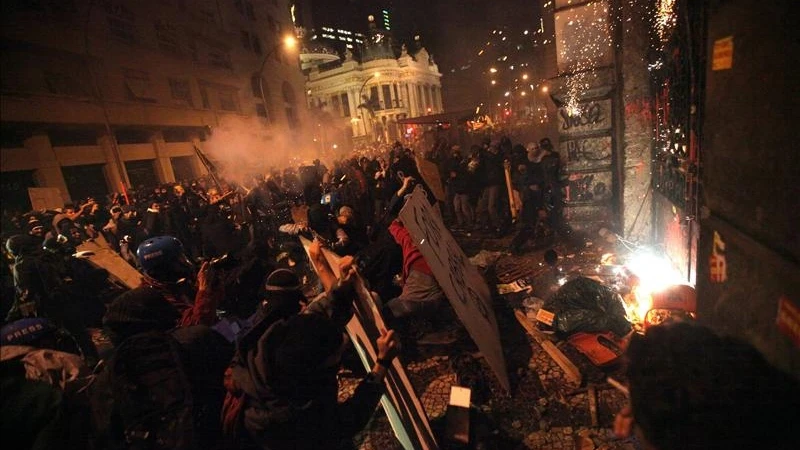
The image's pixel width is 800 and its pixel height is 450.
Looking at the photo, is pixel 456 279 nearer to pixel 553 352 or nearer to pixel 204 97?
pixel 553 352

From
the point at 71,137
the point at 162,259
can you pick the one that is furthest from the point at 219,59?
the point at 162,259

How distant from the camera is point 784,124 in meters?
1.98

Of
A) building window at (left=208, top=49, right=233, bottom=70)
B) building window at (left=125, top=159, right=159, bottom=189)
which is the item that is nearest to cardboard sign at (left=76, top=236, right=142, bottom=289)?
building window at (left=125, top=159, right=159, bottom=189)

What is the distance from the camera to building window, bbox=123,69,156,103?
8.71 feet

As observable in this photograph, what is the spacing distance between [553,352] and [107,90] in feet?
15.0

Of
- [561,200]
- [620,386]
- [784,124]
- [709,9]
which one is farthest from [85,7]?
[561,200]

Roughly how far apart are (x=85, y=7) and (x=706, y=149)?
15.3 feet

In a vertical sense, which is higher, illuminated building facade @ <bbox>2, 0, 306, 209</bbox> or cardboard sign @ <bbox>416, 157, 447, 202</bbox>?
illuminated building facade @ <bbox>2, 0, 306, 209</bbox>

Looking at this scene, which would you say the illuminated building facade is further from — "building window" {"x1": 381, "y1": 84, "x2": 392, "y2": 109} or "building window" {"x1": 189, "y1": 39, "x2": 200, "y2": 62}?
"building window" {"x1": 381, "y1": 84, "x2": 392, "y2": 109}

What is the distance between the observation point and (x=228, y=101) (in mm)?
4430

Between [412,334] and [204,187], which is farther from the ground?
[204,187]

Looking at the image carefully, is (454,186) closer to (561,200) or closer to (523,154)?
(523,154)

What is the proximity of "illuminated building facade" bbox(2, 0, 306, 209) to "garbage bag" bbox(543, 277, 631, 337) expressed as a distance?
455 cm

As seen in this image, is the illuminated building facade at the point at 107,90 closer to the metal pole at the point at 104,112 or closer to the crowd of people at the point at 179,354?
the metal pole at the point at 104,112
